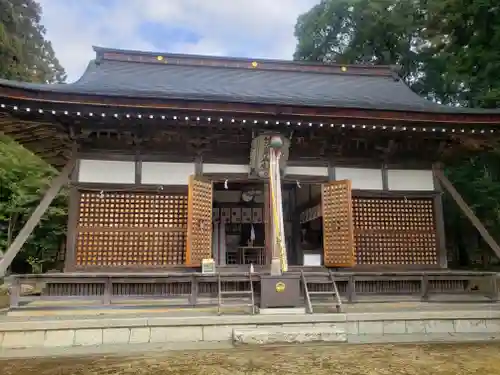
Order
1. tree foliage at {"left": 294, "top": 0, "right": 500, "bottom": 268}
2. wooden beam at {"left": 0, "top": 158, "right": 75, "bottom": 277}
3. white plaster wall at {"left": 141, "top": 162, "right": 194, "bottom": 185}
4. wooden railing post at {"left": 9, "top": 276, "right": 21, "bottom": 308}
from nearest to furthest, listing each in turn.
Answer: wooden railing post at {"left": 9, "top": 276, "right": 21, "bottom": 308} < wooden beam at {"left": 0, "top": 158, "right": 75, "bottom": 277} < white plaster wall at {"left": 141, "top": 162, "right": 194, "bottom": 185} < tree foliage at {"left": 294, "top": 0, "right": 500, "bottom": 268}

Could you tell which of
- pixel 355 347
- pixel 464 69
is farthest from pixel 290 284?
pixel 464 69

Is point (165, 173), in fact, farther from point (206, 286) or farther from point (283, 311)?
point (283, 311)

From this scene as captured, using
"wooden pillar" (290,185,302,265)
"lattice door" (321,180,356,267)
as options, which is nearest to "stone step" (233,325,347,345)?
A: "lattice door" (321,180,356,267)

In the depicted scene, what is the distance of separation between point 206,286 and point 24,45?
20677mm

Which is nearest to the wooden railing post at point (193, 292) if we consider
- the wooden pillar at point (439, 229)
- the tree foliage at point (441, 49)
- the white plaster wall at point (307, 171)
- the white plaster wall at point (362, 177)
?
the white plaster wall at point (307, 171)

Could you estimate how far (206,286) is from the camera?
708cm

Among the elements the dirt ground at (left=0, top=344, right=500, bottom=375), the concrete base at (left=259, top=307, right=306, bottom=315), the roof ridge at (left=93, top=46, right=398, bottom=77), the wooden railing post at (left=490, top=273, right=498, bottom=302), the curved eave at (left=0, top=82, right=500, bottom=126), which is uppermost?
the roof ridge at (left=93, top=46, right=398, bottom=77)

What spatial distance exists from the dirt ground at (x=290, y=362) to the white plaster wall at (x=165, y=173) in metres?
3.45

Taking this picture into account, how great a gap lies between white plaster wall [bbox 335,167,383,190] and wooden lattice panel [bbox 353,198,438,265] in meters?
0.29

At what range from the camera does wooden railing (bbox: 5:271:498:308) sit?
21.5ft

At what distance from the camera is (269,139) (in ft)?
24.2

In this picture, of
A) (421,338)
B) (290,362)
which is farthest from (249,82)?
(290,362)

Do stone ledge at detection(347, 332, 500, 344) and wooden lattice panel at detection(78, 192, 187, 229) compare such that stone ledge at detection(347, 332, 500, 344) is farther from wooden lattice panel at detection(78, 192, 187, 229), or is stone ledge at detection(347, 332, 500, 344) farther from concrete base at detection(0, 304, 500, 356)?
wooden lattice panel at detection(78, 192, 187, 229)

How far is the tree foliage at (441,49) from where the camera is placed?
13336mm
